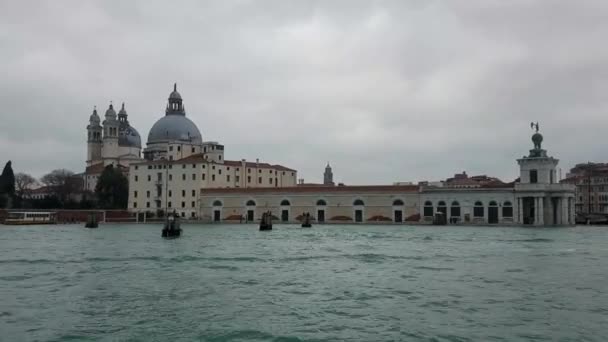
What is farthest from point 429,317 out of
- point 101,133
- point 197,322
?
Result: point 101,133

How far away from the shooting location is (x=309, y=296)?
1389 cm

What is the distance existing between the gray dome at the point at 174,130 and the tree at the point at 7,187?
1582cm

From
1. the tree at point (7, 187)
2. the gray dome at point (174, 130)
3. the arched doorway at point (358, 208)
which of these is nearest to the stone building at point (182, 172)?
the gray dome at point (174, 130)

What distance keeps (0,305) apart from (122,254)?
11.5 m

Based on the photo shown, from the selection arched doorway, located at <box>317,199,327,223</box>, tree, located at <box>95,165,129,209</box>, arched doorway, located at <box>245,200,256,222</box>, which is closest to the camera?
arched doorway, located at <box>317,199,327,223</box>

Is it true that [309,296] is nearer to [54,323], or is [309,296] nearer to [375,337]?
[375,337]

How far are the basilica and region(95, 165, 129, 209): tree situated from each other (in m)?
1.92

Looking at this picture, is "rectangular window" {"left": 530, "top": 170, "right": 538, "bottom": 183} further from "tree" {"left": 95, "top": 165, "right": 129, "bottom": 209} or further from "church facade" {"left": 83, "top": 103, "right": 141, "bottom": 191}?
"church facade" {"left": 83, "top": 103, "right": 141, "bottom": 191}

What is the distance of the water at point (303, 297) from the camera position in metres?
10.5

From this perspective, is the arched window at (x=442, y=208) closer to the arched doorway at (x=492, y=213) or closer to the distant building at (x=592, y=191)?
the arched doorway at (x=492, y=213)

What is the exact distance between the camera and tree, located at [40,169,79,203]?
7950 centimetres

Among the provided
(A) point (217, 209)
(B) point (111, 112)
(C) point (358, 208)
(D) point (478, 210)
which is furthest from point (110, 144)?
(D) point (478, 210)

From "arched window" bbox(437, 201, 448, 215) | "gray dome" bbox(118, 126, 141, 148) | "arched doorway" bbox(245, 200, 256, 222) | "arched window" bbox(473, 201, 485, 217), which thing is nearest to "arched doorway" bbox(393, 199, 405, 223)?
"arched window" bbox(437, 201, 448, 215)

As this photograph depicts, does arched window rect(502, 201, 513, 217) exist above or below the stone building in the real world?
below
